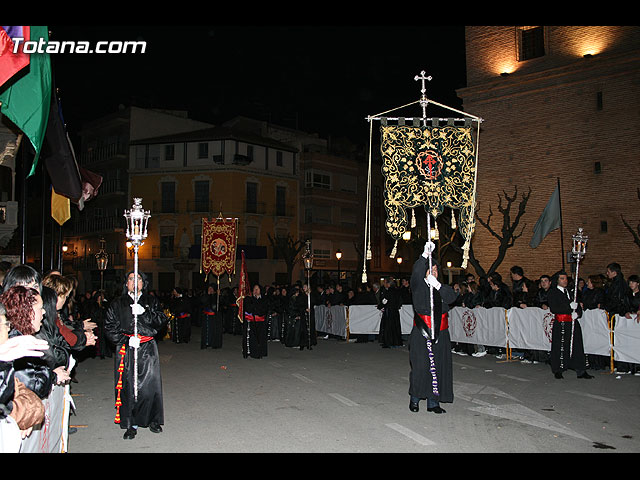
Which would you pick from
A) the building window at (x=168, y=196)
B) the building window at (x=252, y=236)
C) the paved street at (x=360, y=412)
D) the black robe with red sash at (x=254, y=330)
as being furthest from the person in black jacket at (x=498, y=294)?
the building window at (x=168, y=196)

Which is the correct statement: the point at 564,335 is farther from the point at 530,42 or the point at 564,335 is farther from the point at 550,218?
the point at 530,42

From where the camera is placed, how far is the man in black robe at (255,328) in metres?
14.6

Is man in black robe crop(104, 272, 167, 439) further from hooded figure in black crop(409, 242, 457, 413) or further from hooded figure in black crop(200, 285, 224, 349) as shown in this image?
hooded figure in black crop(200, 285, 224, 349)

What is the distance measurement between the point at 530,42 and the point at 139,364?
24.8m

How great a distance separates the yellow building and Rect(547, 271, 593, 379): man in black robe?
35.5 m

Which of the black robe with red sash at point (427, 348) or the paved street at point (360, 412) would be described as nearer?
the paved street at point (360, 412)

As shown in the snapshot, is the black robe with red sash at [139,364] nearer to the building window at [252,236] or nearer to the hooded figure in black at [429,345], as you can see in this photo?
the hooded figure in black at [429,345]

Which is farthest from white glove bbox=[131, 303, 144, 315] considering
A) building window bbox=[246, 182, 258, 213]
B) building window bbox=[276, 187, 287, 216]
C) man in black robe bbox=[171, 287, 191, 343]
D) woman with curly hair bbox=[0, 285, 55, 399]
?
building window bbox=[276, 187, 287, 216]

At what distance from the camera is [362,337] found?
1912 cm

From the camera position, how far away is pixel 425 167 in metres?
9.22

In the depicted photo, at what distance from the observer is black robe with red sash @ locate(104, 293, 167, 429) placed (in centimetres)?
706

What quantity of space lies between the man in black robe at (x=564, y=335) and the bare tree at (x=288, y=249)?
33898 mm

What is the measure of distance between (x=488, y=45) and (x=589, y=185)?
8076 mm

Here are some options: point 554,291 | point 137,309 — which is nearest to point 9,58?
point 137,309
